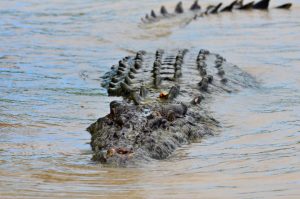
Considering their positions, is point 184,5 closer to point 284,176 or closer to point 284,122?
→ point 284,122

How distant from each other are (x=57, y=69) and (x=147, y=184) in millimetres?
6309

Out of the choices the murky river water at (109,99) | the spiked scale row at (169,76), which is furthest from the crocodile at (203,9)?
the spiked scale row at (169,76)

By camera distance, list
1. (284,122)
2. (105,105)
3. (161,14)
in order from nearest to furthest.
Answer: (284,122) → (105,105) → (161,14)

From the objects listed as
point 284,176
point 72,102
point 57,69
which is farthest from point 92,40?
point 284,176

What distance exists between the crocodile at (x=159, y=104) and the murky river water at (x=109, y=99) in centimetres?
16

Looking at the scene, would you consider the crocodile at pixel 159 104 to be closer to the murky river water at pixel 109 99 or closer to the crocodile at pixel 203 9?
the murky river water at pixel 109 99

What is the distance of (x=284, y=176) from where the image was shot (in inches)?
216

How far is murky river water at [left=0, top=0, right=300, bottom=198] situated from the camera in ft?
17.4

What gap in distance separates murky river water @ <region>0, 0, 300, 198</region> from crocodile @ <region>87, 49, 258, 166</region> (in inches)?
6.2

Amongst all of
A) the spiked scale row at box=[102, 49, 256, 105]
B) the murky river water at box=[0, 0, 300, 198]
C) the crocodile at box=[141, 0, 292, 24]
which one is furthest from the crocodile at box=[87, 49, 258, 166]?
the crocodile at box=[141, 0, 292, 24]

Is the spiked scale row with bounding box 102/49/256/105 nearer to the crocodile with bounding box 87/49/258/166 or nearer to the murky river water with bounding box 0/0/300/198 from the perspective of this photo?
the crocodile with bounding box 87/49/258/166

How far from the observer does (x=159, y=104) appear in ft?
24.1

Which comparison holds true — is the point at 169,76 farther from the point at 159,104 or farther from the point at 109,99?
the point at 159,104

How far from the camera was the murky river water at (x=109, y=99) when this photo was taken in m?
5.29
